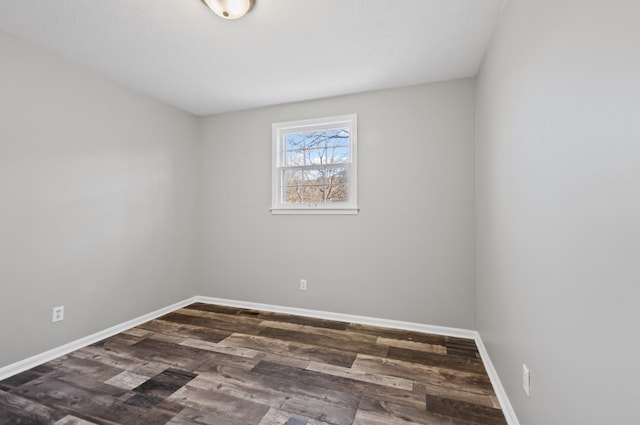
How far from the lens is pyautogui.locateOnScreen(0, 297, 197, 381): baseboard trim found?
2066 millimetres

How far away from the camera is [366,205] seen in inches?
120

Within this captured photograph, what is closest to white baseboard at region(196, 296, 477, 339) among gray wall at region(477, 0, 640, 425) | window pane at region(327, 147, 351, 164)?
gray wall at region(477, 0, 640, 425)

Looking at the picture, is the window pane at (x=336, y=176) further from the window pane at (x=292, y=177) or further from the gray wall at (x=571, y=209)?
the gray wall at (x=571, y=209)

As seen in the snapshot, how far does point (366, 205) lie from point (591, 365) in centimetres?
228

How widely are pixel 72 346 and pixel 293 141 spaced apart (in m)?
2.93

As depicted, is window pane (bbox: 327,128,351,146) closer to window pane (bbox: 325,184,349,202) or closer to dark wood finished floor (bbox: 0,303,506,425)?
window pane (bbox: 325,184,349,202)

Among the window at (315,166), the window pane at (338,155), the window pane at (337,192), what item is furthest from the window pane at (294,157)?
the window pane at (337,192)

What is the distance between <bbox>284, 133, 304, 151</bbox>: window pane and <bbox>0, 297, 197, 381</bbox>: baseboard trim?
2470 millimetres

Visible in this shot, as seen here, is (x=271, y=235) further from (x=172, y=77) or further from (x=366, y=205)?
(x=172, y=77)

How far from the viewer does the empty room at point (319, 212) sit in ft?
3.12

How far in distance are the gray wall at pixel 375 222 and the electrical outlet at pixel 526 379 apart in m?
1.37

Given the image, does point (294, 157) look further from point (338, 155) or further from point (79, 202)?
point (79, 202)

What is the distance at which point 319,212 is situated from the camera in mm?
3238

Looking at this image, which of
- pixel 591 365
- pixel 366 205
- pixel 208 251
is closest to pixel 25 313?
pixel 208 251
